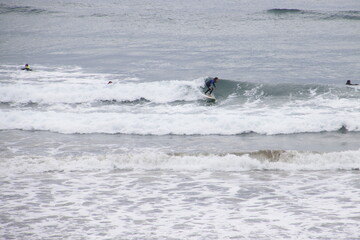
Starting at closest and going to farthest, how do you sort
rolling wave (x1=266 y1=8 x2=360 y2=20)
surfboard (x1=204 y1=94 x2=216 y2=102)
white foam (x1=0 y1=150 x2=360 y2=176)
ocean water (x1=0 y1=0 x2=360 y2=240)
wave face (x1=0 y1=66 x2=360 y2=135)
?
1. ocean water (x1=0 y1=0 x2=360 y2=240)
2. white foam (x1=0 y1=150 x2=360 y2=176)
3. wave face (x1=0 y1=66 x2=360 y2=135)
4. surfboard (x1=204 y1=94 x2=216 y2=102)
5. rolling wave (x1=266 y1=8 x2=360 y2=20)

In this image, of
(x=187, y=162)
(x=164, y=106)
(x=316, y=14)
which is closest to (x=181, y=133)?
(x=187, y=162)

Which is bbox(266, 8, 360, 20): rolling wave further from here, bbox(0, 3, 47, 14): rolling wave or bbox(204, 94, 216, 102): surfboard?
bbox(204, 94, 216, 102): surfboard

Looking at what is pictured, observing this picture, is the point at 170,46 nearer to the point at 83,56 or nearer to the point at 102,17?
the point at 83,56

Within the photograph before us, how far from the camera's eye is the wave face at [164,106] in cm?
1662

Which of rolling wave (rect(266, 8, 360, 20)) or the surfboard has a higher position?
rolling wave (rect(266, 8, 360, 20))

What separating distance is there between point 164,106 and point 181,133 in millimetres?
4534

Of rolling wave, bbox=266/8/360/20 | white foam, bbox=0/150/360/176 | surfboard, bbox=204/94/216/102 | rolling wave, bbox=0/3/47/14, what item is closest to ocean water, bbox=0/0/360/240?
white foam, bbox=0/150/360/176

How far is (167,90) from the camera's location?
22141mm

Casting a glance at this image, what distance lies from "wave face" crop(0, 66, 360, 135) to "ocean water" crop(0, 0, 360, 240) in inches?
2.6

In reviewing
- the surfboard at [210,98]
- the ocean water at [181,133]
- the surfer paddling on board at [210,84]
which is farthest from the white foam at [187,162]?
the surfer paddling on board at [210,84]

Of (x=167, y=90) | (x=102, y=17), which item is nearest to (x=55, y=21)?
(x=102, y=17)

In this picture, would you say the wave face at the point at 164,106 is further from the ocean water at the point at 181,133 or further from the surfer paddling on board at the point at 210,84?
the surfer paddling on board at the point at 210,84

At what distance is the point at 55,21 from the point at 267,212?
37.3 m

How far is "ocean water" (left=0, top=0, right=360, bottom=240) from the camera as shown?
905cm
